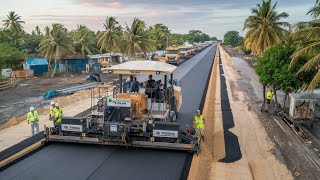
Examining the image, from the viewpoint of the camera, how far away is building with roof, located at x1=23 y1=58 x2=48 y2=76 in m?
40.8

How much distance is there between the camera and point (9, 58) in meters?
40.6

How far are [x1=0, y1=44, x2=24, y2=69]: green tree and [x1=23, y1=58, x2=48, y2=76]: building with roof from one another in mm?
1418

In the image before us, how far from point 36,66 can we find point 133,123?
32.2 meters

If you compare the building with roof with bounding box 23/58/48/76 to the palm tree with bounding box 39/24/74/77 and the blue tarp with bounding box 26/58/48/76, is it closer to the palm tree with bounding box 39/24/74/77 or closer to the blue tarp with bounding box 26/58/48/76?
the blue tarp with bounding box 26/58/48/76

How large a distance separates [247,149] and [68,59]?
3564cm

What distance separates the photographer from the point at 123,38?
44844 millimetres

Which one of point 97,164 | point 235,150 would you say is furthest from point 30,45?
point 235,150

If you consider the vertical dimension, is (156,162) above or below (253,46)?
below

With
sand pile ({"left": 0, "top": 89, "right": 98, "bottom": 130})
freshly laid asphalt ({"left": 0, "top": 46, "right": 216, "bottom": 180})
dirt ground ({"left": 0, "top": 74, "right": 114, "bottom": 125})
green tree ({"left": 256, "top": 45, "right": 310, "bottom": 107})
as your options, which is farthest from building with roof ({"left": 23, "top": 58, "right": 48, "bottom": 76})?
freshly laid asphalt ({"left": 0, "top": 46, "right": 216, "bottom": 180})

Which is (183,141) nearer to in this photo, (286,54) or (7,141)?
(7,141)

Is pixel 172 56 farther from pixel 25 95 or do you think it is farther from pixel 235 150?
pixel 235 150

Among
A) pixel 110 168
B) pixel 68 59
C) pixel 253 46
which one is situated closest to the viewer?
pixel 110 168

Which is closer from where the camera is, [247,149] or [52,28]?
[247,149]

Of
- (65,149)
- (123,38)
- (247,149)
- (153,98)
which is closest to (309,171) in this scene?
(247,149)
